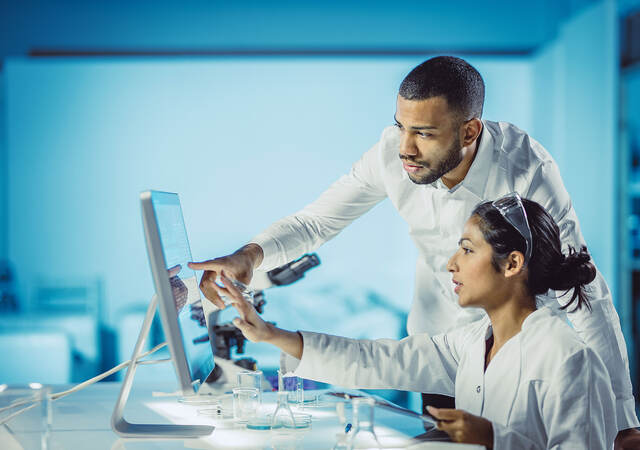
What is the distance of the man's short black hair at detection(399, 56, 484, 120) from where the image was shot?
169 centimetres

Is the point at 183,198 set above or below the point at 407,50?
below

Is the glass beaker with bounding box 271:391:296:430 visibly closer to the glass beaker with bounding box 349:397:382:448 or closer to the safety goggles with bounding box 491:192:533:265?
the glass beaker with bounding box 349:397:382:448

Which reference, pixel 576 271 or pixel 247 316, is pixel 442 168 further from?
pixel 247 316

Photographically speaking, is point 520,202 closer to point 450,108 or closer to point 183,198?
point 450,108

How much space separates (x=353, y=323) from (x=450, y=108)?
123 inches

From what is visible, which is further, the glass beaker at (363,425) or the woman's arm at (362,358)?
the woman's arm at (362,358)

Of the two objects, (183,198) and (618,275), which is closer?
(618,275)

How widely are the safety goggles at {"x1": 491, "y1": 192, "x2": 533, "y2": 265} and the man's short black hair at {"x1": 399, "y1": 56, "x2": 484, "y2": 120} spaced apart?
343 millimetres

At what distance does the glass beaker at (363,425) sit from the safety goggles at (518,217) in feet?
1.82

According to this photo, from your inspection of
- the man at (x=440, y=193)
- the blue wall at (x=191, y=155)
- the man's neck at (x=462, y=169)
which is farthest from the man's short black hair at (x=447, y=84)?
the blue wall at (x=191, y=155)

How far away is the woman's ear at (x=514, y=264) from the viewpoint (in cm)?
147

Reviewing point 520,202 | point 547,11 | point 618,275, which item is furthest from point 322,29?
point 520,202

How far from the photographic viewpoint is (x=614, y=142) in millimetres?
4402

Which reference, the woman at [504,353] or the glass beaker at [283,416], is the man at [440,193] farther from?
the glass beaker at [283,416]
